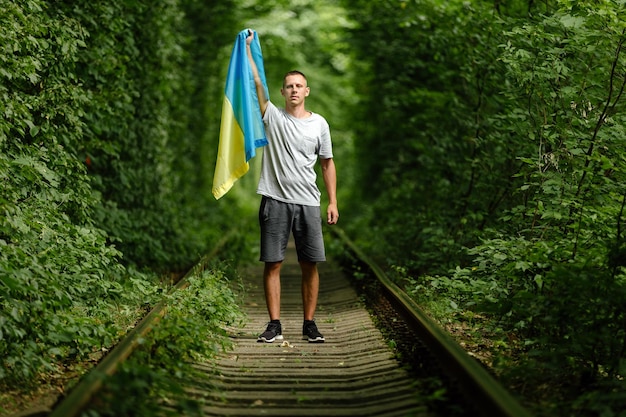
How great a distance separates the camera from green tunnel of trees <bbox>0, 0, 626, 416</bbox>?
18.2 feet

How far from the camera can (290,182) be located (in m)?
6.77

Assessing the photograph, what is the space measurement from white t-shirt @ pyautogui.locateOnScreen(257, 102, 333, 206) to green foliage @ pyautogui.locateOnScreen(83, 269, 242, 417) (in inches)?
46.2

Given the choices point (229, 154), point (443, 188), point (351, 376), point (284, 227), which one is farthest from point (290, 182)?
point (443, 188)

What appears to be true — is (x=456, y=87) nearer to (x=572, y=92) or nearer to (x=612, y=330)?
(x=572, y=92)

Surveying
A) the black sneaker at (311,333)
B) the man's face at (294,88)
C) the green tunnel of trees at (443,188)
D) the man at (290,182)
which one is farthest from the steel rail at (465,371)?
→ the man's face at (294,88)

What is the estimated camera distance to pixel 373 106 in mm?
24328

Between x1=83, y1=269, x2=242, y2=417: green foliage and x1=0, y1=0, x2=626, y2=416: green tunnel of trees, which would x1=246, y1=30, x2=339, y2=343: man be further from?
x1=0, y1=0, x2=626, y2=416: green tunnel of trees

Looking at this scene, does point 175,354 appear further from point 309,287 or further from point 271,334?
point 309,287

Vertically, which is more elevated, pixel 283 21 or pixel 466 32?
pixel 283 21

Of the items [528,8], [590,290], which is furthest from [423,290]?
[528,8]

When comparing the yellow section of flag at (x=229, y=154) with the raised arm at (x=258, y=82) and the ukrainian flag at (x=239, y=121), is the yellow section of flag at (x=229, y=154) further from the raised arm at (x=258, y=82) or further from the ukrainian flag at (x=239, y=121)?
the raised arm at (x=258, y=82)

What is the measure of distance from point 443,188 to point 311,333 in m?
5.19

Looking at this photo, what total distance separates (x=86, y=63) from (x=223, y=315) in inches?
136

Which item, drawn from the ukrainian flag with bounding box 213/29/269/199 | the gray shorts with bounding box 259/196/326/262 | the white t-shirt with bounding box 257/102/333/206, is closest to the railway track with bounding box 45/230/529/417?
the gray shorts with bounding box 259/196/326/262
